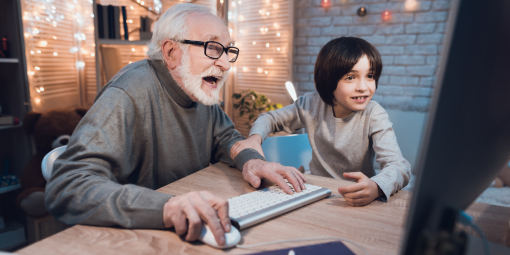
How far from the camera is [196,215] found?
0.55 metres

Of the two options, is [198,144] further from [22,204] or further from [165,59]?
[22,204]

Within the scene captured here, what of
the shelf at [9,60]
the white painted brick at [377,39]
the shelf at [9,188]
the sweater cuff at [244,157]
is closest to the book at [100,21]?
the shelf at [9,60]

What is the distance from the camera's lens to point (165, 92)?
1.06 meters

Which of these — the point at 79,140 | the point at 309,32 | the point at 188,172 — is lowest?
the point at 188,172

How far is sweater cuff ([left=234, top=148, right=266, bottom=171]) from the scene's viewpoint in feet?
3.31

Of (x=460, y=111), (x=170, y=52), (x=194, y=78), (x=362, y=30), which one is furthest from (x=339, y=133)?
(x=362, y=30)

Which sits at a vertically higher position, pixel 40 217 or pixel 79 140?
pixel 79 140

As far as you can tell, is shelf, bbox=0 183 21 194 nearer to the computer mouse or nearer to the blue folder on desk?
the computer mouse

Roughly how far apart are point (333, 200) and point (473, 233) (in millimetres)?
509

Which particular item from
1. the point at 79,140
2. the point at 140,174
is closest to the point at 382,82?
the point at 140,174

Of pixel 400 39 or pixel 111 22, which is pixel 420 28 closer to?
pixel 400 39

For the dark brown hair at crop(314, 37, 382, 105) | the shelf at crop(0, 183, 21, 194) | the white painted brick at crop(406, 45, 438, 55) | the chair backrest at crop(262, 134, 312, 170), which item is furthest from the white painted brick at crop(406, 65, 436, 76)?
the shelf at crop(0, 183, 21, 194)

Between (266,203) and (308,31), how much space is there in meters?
2.79

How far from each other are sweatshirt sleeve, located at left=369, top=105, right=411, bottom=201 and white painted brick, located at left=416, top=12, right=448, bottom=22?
1.95 m
